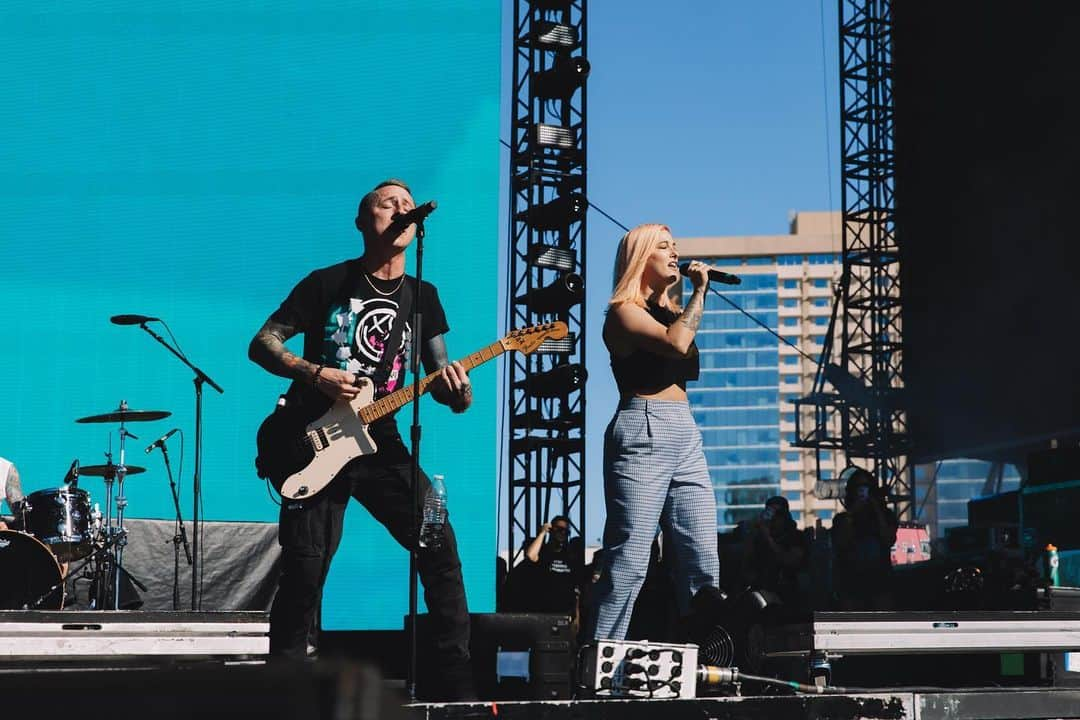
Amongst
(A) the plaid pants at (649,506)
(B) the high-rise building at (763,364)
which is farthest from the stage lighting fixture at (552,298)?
(B) the high-rise building at (763,364)

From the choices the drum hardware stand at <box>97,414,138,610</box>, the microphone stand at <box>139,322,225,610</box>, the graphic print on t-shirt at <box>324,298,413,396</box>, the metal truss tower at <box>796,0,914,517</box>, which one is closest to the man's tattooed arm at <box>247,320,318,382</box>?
the graphic print on t-shirt at <box>324,298,413,396</box>

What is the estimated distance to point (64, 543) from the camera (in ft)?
25.4

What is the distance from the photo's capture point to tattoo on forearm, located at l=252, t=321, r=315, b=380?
4383 mm

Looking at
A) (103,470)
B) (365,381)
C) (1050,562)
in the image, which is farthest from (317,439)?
(103,470)

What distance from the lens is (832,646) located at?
3604 millimetres

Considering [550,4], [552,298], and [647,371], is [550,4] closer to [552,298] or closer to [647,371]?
[552,298]

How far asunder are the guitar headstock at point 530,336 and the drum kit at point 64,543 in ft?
9.71

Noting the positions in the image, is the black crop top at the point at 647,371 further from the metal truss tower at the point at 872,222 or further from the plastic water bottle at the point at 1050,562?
the metal truss tower at the point at 872,222

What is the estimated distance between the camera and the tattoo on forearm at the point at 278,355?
438cm

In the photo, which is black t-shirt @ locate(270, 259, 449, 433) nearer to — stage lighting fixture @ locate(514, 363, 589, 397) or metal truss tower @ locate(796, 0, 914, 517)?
stage lighting fixture @ locate(514, 363, 589, 397)

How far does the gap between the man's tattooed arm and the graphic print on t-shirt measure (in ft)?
0.44

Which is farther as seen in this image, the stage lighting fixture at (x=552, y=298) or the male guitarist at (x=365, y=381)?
the stage lighting fixture at (x=552, y=298)

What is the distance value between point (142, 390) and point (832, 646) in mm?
7169

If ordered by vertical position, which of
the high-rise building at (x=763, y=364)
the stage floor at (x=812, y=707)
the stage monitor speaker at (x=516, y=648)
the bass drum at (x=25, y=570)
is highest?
the high-rise building at (x=763, y=364)
